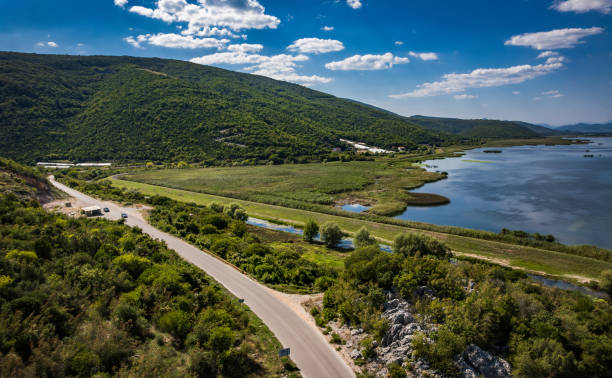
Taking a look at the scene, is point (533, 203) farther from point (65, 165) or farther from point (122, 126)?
point (122, 126)

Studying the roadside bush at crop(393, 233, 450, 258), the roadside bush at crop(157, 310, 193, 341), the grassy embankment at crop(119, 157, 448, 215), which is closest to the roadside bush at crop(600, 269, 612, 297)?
the roadside bush at crop(393, 233, 450, 258)

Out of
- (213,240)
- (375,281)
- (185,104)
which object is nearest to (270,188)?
(213,240)

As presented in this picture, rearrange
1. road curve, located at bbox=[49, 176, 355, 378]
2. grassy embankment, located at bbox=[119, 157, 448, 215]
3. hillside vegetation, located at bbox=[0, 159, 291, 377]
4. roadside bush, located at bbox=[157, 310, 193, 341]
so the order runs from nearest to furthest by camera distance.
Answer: hillside vegetation, located at bbox=[0, 159, 291, 377], road curve, located at bbox=[49, 176, 355, 378], roadside bush, located at bbox=[157, 310, 193, 341], grassy embankment, located at bbox=[119, 157, 448, 215]

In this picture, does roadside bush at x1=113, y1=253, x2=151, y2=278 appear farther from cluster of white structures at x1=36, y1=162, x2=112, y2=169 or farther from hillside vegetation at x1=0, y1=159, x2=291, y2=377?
cluster of white structures at x1=36, y1=162, x2=112, y2=169

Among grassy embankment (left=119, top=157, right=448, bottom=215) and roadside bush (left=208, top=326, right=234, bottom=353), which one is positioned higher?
grassy embankment (left=119, top=157, right=448, bottom=215)

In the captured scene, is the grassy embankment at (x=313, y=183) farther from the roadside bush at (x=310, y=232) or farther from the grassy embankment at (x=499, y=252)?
the roadside bush at (x=310, y=232)

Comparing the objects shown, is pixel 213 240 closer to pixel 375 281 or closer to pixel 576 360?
pixel 375 281
